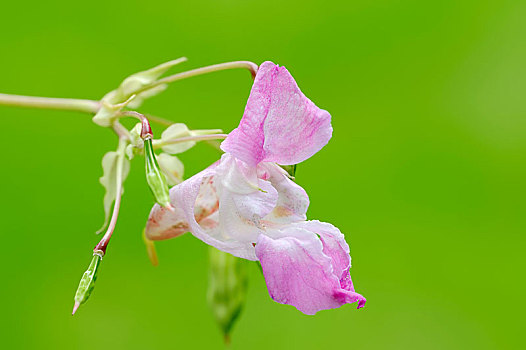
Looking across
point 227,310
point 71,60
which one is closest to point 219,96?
point 71,60

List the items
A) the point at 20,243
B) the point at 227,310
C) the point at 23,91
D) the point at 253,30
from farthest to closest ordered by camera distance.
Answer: the point at 253,30 < the point at 23,91 < the point at 20,243 < the point at 227,310

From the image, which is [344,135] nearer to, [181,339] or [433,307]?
[433,307]

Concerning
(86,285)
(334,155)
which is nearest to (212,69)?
(86,285)

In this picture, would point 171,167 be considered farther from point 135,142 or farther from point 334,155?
point 334,155

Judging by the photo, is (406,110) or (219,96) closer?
(219,96)

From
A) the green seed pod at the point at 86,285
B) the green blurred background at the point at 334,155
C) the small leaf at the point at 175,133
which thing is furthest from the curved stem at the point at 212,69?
the green blurred background at the point at 334,155

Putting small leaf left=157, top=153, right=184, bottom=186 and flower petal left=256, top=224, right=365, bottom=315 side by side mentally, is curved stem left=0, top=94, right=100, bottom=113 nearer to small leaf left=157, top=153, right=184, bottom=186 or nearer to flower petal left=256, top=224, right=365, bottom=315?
small leaf left=157, top=153, right=184, bottom=186
